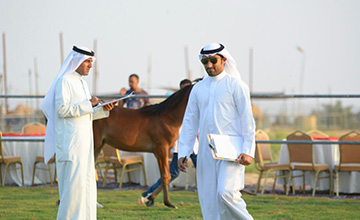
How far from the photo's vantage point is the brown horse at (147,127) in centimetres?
828

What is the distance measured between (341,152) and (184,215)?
10.2 ft

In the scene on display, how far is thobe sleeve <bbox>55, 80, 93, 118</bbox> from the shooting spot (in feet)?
17.3

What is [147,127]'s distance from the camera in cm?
852

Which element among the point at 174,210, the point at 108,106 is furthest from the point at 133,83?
the point at 108,106

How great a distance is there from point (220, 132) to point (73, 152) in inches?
56.1

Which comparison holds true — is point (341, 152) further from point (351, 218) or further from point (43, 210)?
point (43, 210)

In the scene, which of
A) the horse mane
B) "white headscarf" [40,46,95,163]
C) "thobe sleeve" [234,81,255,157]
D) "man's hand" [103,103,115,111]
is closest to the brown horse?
the horse mane

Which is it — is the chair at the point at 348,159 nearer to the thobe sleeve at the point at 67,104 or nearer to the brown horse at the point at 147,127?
the brown horse at the point at 147,127

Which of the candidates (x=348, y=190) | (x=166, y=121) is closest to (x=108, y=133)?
(x=166, y=121)

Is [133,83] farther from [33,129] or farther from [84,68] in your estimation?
[84,68]

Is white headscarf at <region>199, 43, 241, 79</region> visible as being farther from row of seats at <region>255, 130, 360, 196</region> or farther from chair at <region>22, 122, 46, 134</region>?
chair at <region>22, 122, 46, 134</region>

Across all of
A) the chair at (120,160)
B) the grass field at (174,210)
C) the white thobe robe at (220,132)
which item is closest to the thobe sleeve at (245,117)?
the white thobe robe at (220,132)

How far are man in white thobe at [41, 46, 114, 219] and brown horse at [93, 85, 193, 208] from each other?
109 inches

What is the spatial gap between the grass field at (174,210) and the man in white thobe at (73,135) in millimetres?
1733
